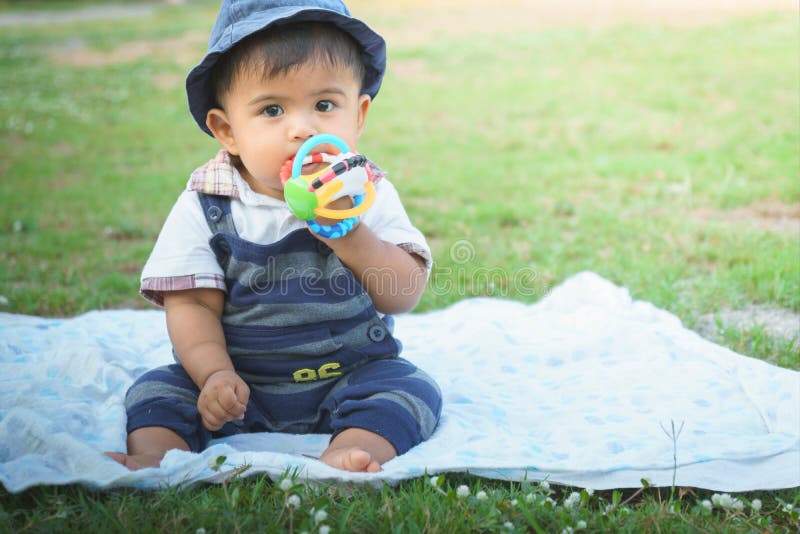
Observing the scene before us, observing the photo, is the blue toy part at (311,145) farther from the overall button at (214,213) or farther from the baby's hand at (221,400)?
the baby's hand at (221,400)

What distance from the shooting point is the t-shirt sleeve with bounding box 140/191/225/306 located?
237cm

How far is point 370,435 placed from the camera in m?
2.19

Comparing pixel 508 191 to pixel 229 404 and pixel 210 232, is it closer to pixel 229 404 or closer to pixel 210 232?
pixel 210 232

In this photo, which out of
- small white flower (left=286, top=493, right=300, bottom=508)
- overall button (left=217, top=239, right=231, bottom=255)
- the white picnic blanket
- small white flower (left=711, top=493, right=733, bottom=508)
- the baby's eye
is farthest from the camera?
overall button (left=217, top=239, right=231, bottom=255)

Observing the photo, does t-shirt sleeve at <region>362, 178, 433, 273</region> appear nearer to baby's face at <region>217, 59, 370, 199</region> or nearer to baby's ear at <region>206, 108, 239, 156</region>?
baby's face at <region>217, 59, 370, 199</region>

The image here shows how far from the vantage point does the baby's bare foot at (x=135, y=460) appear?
2.07 meters

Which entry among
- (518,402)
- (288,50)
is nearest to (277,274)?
(288,50)

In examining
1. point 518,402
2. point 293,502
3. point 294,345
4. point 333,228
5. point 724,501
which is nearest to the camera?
point 293,502

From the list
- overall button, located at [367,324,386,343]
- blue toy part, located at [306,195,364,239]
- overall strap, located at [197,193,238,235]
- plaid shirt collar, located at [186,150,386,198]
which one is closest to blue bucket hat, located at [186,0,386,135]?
plaid shirt collar, located at [186,150,386,198]

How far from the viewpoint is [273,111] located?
2.29 meters

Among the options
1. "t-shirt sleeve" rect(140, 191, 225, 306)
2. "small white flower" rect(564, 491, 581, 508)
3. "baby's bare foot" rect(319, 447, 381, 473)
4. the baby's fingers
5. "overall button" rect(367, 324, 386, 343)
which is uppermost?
"t-shirt sleeve" rect(140, 191, 225, 306)

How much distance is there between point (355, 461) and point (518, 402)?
0.87 metres

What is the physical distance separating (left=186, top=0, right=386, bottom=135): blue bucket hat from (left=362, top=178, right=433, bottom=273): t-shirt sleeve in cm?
39

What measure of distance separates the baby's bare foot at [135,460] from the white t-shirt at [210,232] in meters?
0.48
